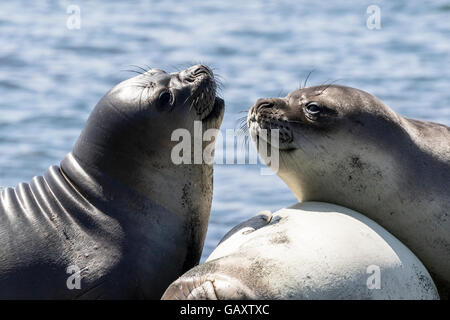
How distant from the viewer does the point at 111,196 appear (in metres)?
6.88

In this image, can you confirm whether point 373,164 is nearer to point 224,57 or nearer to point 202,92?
point 202,92

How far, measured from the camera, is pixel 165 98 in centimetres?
A: 716

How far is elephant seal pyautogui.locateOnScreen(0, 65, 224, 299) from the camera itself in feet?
21.0

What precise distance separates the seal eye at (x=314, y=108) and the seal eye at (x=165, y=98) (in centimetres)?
107

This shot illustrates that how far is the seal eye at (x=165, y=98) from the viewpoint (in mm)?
7121

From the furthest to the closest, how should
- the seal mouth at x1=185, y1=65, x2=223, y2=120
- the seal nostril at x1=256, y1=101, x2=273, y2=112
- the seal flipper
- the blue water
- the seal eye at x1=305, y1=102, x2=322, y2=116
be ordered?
1. the blue water
2. the seal mouth at x1=185, y1=65, x2=223, y2=120
3. the seal nostril at x1=256, y1=101, x2=273, y2=112
4. the seal eye at x1=305, y1=102, x2=322, y2=116
5. the seal flipper

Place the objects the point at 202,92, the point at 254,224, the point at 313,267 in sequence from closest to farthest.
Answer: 1. the point at 313,267
2. the point at 254,224
3. the point at 202,92

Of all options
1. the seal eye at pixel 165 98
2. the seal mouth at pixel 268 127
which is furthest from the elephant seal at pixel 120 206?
the seal mouth at pixel 268 127

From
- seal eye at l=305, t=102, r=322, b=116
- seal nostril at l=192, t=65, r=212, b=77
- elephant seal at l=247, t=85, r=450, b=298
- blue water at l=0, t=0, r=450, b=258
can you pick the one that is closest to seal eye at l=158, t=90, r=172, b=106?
seal nostril at l=192, t=65, r=212, b=77

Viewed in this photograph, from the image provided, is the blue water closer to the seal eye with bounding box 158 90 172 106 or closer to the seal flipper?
the seal eye with bounding box 158 90 172 106

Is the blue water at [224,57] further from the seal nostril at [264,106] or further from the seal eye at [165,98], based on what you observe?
the seal nostril at [264,106]

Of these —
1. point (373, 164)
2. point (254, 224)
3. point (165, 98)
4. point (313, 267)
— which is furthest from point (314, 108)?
point (313, 267)

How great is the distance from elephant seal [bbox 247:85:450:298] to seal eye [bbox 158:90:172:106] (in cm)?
78

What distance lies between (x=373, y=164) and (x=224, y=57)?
13.2 m
